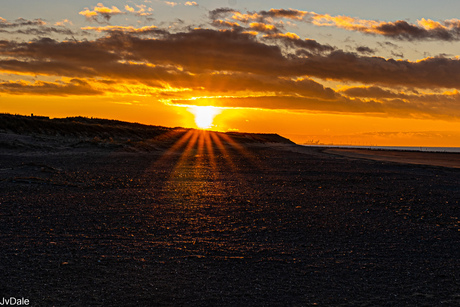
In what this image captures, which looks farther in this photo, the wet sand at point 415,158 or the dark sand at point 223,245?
the wet sand at point 415,158

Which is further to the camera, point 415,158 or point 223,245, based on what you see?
point 415,158

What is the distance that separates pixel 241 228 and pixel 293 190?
779 centimetres

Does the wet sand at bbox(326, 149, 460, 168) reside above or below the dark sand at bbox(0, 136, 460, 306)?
above

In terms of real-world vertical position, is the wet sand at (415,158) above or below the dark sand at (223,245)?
above

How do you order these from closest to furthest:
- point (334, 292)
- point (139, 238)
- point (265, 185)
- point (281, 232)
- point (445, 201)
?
point (334, 292) < point (139, 238) < point (281, 232) < point (445, 201) < point (265, 185)

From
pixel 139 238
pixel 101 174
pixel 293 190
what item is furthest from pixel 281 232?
pixel 101 174

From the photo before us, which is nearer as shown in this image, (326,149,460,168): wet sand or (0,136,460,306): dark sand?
(0,136,460,306): dark sand

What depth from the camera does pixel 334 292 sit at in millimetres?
7609

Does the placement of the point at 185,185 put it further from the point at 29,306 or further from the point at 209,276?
the point at 29,306

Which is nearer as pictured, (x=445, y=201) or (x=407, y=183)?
(x=445, y=201)

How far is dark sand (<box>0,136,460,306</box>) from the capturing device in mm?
7465

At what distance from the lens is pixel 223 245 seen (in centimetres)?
1030

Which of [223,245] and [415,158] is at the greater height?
[415,158]

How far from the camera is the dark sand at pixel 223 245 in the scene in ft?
24.5
